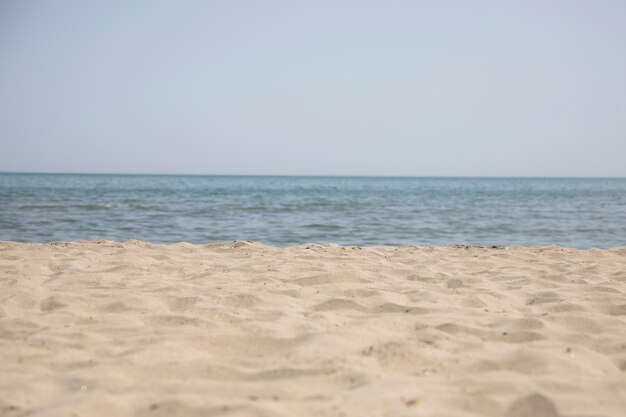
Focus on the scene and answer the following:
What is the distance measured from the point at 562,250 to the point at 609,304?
140 inches

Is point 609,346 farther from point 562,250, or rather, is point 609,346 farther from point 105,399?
point 562,250

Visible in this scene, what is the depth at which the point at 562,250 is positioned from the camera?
7.00 meters

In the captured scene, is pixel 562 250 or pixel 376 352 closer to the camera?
pixel 376 352

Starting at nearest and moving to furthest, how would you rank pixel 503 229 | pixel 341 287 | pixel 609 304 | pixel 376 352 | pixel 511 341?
1. pixel 376 352
2. pixel 511 341
3. pixel 609 304
4. pixel 341 287
5. pixel 503 229

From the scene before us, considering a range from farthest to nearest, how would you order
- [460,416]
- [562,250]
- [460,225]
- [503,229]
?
1. [460,225]
2. [503,229]
3. [562,250]
4. [460,416]

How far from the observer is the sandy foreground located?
2.12 meters

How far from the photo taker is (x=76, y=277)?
452 centimetres

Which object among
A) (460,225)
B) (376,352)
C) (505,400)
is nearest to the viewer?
(505,400)

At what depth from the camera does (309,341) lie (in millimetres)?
2787

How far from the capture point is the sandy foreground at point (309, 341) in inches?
83.3

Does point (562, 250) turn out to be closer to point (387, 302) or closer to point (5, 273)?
point (387, 302)

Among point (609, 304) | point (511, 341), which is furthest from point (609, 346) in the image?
point (609, 304)

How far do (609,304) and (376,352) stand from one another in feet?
6.64

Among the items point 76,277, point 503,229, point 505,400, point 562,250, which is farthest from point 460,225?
point 505,400
